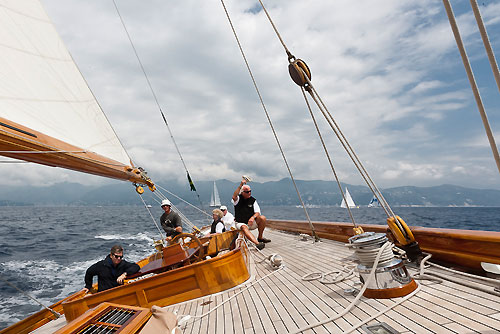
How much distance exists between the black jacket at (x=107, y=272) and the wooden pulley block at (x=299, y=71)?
11.7ft

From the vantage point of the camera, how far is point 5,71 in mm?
4000

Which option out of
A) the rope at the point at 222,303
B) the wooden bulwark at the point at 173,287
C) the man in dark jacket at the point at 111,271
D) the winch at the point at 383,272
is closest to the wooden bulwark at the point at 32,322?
the man in dark jacket at the point at 111,271

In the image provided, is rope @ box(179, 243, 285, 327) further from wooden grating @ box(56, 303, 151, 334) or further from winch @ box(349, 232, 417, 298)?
winch @ box(349, 232, 417, 298)

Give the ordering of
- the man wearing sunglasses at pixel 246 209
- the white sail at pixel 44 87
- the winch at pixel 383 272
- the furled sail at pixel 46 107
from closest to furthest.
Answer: the winch at pixel 383 272 < the furled sail at pixel 46 107 < the white sail at pixel 44 87 < the man wearing sunglasses at pixel 246 209

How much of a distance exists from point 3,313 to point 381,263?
8.48 m

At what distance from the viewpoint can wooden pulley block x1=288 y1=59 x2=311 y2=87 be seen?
3178 millimetres

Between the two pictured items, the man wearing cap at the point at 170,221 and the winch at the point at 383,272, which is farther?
the man wearing cap at the point at 170,221

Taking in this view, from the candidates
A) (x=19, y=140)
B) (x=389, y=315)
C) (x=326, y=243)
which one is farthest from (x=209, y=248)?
(x=389, y=315)

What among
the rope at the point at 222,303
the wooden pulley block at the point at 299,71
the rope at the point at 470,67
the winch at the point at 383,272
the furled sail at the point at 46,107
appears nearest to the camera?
the rope at the point at 470,67

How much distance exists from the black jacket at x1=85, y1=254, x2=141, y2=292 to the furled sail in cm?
164

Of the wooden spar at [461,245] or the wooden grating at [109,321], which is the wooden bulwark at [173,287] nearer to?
the wooden grating at [109,321]

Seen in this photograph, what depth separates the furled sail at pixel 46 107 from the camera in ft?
11.7

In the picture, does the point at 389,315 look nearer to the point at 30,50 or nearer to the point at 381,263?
the point at 381,263

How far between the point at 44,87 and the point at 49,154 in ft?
5.48
